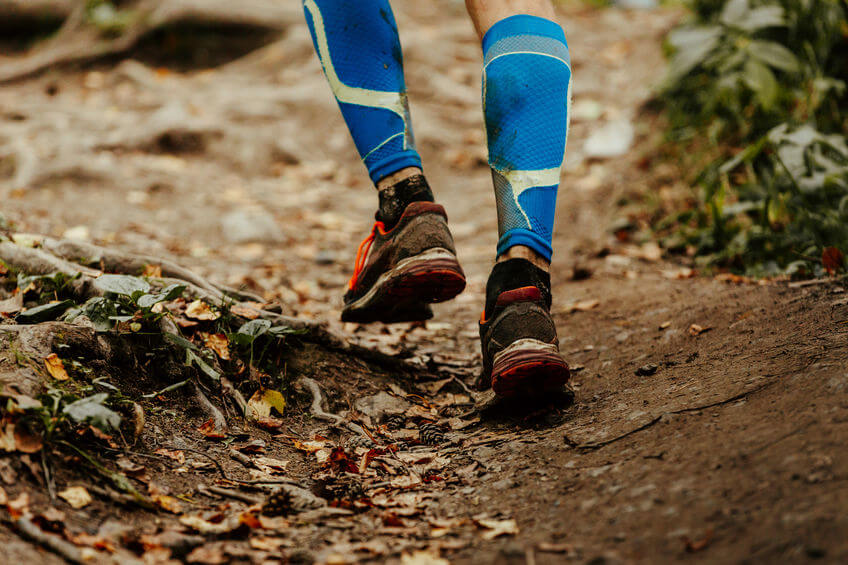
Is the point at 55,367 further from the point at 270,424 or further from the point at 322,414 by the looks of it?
the point at 322,414

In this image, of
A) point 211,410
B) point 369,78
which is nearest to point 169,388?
point 211,410

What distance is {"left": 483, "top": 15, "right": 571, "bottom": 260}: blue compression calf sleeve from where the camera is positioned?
5.40ft

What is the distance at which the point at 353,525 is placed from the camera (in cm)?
118

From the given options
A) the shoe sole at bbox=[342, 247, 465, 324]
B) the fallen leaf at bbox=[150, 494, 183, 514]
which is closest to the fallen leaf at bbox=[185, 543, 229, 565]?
the fallen leaf at bbox=[150, 494, 183, 514]

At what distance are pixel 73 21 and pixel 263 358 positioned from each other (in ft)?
18.8

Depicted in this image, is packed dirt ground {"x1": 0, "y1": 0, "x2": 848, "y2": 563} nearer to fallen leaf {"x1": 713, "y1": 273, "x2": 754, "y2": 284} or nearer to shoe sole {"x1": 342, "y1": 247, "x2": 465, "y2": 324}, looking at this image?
fallen leaf {"x1": 713, "y1": 273, "x2": 754, "y2": 284}

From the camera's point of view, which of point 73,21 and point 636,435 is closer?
point 636,435

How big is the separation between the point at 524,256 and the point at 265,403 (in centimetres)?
74

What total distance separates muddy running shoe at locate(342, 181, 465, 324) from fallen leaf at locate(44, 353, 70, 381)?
0.71 meters

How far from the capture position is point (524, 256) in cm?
163

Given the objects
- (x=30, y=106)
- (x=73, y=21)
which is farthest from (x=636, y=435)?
(x=73, y=21)

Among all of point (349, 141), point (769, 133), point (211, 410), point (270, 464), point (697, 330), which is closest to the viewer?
point (270, 464)

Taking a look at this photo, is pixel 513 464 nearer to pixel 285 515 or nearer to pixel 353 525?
pixel 353 525

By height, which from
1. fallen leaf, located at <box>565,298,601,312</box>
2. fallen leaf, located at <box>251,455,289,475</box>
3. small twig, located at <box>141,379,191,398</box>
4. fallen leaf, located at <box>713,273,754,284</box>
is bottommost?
fallen leaf, located at <box>565,298,601,312</box>
